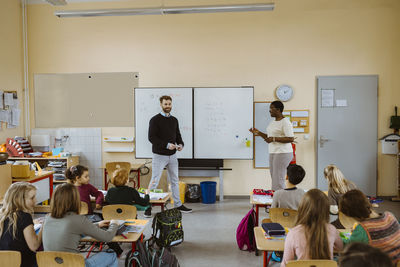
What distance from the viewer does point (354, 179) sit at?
6.08 m

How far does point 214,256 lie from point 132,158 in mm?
3287

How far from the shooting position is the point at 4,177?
411cm

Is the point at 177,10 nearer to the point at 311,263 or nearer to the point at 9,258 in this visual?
the point at 9,258

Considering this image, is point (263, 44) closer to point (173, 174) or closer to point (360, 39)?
point (360, 39)

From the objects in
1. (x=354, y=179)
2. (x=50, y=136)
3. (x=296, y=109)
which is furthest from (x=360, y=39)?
(x=50, y=136)

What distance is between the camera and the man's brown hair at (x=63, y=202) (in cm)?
228

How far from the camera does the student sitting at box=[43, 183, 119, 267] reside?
88.5 inches

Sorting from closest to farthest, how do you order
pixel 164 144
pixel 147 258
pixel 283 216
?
pixel 147 258 < pixel 283 216 < pixel 164 144

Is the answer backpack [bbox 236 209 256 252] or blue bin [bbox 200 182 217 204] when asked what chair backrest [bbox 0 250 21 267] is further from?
blue bin [bbox 200 182 217 204]

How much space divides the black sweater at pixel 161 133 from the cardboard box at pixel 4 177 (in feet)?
6.31

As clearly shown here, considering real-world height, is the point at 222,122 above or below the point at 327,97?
below

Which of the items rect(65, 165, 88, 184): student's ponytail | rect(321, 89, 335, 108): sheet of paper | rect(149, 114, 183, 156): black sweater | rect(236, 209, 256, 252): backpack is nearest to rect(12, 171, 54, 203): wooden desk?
rect(65, 165, 88, 184): student's ponytail

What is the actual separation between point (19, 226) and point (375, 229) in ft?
7.43

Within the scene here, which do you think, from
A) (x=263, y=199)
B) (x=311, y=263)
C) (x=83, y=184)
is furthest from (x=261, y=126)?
(x=311, y=263)
